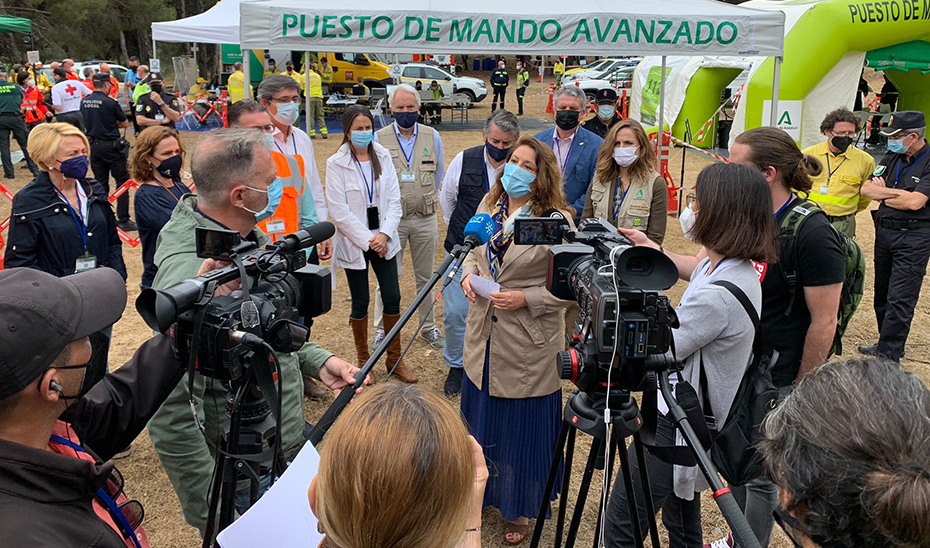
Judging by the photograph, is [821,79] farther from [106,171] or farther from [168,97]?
[168,97]

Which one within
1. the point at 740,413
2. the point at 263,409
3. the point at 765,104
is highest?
the point at 765,104

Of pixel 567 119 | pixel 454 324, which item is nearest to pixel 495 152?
pixel 567 119

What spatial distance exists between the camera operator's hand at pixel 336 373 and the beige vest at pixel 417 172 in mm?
2911

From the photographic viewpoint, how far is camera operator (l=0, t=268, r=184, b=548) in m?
1.21

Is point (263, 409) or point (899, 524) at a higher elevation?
point (899, 524)

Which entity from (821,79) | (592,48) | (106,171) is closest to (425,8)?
(592,48)

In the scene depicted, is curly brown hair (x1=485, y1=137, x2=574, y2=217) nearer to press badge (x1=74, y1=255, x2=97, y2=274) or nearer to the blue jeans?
the blue jeans

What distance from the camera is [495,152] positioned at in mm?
4750

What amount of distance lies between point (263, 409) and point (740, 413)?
161 centimetres

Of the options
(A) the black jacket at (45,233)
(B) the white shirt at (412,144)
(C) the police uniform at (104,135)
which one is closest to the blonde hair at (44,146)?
(A) the black jacket at (45,233)

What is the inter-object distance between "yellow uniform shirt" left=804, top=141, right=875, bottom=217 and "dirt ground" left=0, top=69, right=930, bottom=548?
1.15 meters

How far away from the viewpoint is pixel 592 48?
218 inches

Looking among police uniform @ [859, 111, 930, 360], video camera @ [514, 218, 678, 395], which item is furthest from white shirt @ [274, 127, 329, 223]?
police uniform @ [859, 111, 930, 360]

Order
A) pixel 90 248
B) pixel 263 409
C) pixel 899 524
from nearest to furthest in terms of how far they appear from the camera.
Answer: pixel 899 524 → pixel 263 409 → pixel 90 248
